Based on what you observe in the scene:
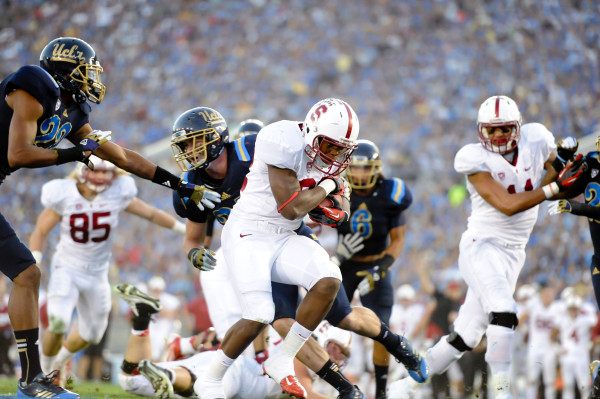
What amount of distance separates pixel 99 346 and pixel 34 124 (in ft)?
18.3

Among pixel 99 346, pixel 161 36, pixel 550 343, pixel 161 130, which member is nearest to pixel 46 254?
pixel 99 346

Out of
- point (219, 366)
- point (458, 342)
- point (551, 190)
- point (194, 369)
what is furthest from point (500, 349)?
point (194, 369)

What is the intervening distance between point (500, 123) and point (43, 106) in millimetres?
2777

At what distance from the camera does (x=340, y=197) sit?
14.6 ft

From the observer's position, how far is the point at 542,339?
996 centimetres

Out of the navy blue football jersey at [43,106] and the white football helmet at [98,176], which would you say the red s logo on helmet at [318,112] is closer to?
the navy blue football jersey at [43,106]

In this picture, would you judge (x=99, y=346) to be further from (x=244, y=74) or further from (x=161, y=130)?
(x=244, y=74)

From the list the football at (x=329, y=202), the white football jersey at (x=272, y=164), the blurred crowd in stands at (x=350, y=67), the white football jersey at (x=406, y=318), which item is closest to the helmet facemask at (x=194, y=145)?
the white football jersey at (x=272, y=164)

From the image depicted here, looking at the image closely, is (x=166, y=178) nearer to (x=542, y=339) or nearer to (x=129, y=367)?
(x=129, y=367)

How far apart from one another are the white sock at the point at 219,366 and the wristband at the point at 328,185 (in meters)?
1.00

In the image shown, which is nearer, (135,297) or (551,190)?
(551,190)

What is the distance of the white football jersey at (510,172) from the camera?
5211mm

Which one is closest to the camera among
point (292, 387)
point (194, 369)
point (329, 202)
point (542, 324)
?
point (292, 387)

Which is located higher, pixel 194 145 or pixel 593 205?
pixel 194 145
